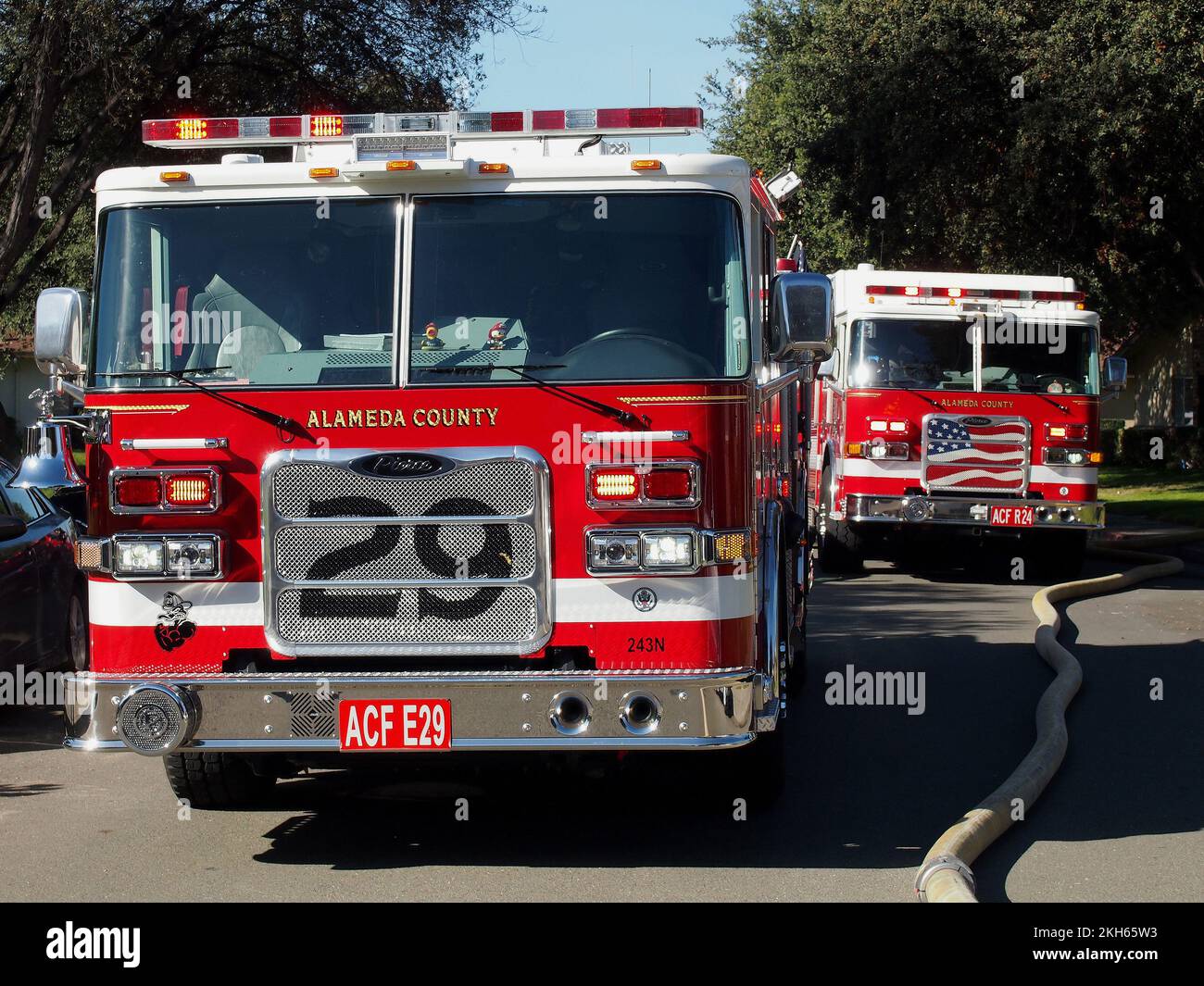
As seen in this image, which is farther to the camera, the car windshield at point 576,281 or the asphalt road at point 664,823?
the car windshield at point 576,281

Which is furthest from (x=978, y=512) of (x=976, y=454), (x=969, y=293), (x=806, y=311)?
(x=806, y=311)

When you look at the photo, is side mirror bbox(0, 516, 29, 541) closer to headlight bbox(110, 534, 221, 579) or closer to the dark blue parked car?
the dark blue parked car

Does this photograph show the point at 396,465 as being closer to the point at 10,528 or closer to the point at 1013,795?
the point at 1013,795

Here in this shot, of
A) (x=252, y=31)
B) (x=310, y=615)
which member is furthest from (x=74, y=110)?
(x=310, y=615)

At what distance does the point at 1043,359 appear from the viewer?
1592 cm

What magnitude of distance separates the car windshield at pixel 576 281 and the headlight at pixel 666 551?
28.5 inches


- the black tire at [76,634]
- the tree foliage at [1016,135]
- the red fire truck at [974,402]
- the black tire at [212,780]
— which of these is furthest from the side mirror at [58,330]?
the tree foliage at [1016,135]

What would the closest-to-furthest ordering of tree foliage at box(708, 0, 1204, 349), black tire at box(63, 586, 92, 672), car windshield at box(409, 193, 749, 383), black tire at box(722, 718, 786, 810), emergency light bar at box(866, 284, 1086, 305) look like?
car windshield at box(409, 193, 749, 383) < black tire at box(722, 718, 786, 810) < black tire at box(63, 586, 92, 672) < emergency light bar at box(866, 284, 1086, 305) < tree foliage at box(708, 0, 1204, 349)

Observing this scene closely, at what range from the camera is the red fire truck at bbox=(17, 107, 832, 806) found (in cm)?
583

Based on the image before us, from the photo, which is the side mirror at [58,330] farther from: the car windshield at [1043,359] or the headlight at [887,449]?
the car windshield at [1043,359]

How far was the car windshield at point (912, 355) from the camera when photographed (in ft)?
52.0

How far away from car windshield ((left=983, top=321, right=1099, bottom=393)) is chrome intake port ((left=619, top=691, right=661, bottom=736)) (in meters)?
10.9

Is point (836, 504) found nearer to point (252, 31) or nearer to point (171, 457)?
point (252, 31)

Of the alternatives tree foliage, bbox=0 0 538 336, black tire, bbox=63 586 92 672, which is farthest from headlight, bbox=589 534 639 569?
tree foliage, bbox=0 0 538 336
